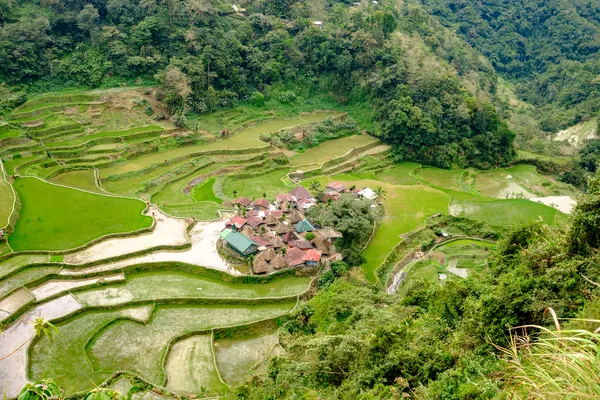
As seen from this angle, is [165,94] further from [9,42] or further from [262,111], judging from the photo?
[9,42]

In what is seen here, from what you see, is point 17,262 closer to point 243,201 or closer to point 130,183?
point 130,183

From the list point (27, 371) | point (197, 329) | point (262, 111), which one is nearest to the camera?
point (27, 371)

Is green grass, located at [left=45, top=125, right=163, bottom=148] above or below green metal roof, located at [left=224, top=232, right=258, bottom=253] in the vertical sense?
above

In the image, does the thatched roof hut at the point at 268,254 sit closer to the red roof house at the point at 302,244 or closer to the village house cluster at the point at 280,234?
the village house cluster at the point at 280,234

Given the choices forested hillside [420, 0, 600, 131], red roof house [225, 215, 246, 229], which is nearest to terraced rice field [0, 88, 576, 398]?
red roof house [225, 215, 246, 229]

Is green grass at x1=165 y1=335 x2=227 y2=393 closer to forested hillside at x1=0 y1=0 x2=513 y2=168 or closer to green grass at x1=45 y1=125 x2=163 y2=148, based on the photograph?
green grass at x1=45 y1=125 x2=163 y2=148

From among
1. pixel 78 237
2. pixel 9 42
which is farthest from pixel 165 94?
pixel 78 237
